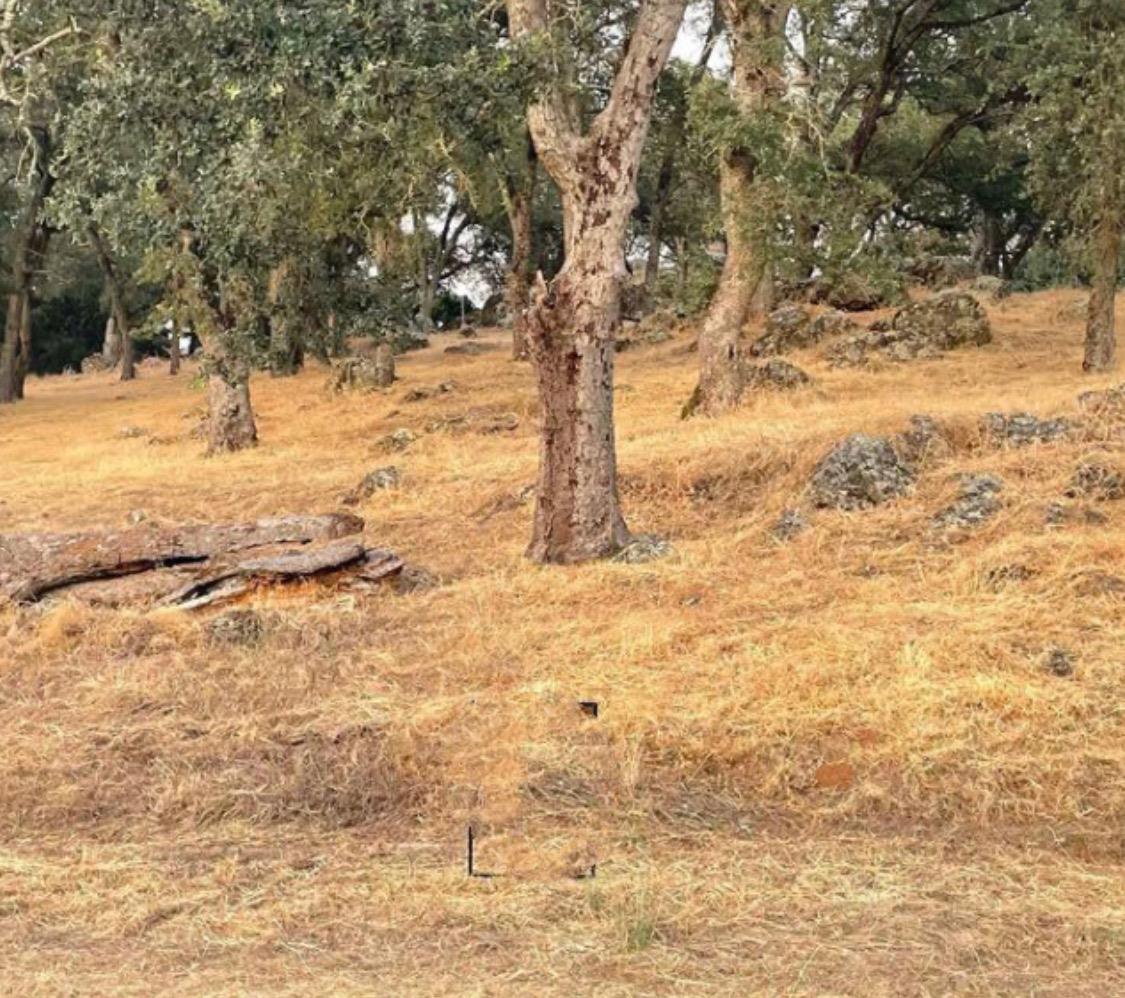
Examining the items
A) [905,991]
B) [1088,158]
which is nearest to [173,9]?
[905,991]

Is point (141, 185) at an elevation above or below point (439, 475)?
above

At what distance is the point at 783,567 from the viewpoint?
9.02 m

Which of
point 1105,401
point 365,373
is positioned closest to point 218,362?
point 365,373

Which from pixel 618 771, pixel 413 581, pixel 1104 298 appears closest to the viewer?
pixel 618 771

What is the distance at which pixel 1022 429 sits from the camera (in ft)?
37.8

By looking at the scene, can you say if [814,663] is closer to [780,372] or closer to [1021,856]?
[1021,856]

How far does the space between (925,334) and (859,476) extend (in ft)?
35.4

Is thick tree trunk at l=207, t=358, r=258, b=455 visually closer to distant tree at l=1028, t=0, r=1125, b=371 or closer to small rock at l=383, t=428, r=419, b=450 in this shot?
small rock at l=383, t=428, r=419, b=450

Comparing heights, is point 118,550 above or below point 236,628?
above

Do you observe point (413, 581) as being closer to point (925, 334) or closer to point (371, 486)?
point (371, 486)

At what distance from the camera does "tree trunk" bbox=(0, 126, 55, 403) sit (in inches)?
1159

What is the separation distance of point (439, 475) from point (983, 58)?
1748cm

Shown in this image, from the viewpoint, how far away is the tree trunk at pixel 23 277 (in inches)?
1159

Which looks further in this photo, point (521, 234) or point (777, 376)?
point (521, 234)
